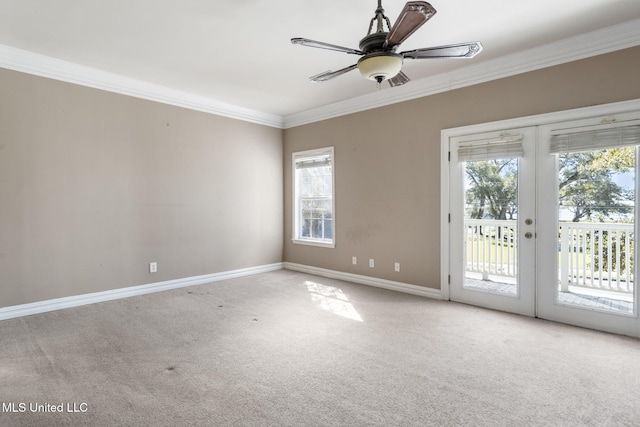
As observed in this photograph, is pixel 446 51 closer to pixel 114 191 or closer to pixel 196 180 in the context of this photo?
pixel 196 180

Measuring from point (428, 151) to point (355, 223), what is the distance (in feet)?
5.00

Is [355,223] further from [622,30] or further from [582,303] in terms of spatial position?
[622,30]

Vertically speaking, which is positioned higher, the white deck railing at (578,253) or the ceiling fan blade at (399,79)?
the ceiling fan blade at (399,79)

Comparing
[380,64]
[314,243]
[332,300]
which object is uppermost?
[380,64]

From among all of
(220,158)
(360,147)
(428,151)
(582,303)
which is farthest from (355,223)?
(582,303)

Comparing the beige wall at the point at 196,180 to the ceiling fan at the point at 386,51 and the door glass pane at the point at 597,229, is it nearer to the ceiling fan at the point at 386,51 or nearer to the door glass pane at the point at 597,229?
the door glass pane at the point at 597,229

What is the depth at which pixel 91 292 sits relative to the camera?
13.2ft

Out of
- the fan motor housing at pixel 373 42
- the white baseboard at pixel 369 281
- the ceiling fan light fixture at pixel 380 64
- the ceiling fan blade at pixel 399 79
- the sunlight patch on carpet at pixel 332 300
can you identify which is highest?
the fan motor housing at pixel 373 42

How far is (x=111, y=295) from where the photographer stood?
4168mm

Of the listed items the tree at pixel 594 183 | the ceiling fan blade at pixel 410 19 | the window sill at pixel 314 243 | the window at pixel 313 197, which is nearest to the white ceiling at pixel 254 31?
the ceiling fan blade at pixel 410 19

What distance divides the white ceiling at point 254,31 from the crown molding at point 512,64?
3 centimetres

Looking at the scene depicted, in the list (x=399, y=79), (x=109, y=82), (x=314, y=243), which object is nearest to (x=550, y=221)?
(x=399, y=79)

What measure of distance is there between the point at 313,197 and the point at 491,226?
2926 mm

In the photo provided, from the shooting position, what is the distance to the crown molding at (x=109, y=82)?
3.50 m
